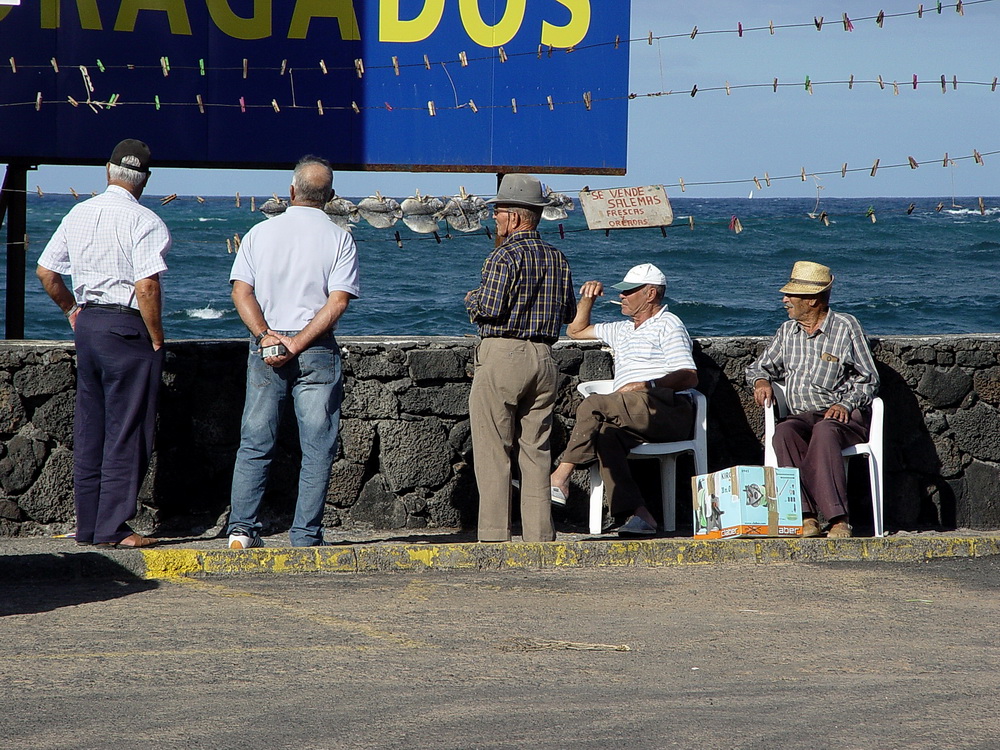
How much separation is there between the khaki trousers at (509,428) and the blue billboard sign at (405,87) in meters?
2.87

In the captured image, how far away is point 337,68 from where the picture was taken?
8.33m

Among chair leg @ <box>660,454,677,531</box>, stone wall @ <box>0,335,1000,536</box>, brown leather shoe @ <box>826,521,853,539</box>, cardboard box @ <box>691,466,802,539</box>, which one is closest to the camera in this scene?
cardboard box @ <box>691,466,802,539</box>

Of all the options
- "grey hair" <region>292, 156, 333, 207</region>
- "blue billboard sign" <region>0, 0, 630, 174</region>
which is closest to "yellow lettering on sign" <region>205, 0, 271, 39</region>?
"blue billboard sign" <region>0, 0, 630, 174</region>

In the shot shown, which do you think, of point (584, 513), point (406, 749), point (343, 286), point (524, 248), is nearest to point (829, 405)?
point (584, 513)

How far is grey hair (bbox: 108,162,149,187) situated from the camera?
5691 mm

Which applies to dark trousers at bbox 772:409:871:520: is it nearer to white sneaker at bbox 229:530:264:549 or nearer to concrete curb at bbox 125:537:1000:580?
concrete curb at bbox 125:537:1000:580

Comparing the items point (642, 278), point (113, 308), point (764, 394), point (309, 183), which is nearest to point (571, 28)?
point (642, 278)

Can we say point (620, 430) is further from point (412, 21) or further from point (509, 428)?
point (412, 21)

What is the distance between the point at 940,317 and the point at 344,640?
25554 millimetres

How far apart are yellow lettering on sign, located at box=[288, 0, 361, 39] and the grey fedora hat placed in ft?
10.0

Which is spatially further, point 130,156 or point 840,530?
point 840,530

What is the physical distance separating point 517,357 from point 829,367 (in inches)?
65.8

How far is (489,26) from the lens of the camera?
832 centimetres

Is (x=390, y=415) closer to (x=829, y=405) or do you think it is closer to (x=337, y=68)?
(x=829, y=405)
